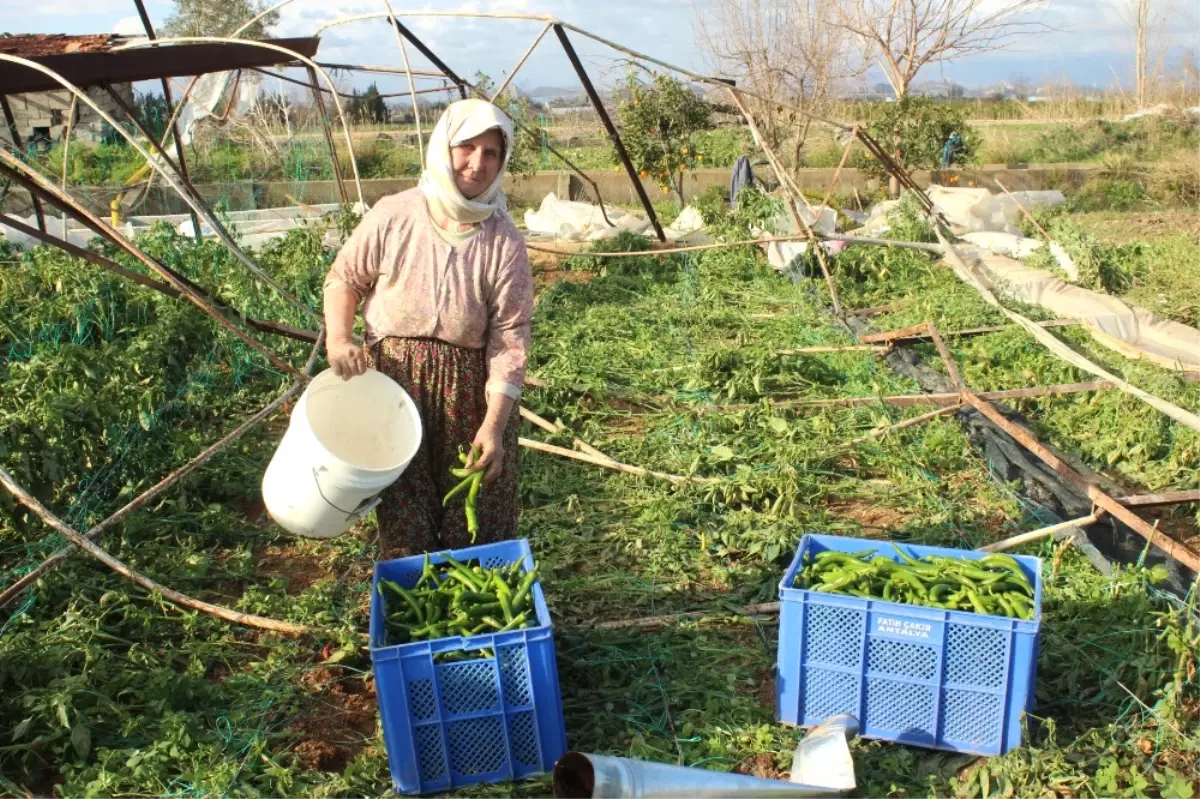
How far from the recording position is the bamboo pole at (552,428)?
200 inches

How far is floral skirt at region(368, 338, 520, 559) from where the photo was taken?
3096 millimetres

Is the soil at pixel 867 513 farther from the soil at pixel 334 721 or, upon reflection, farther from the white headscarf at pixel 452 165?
the white headscarf at pixel 452 165

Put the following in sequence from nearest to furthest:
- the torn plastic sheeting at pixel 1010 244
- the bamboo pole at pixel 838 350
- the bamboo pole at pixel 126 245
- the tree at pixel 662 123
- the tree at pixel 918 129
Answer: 1. the bamboo pole at pixel 126 245
2. the bamboo pole at pixel 838 350
3. the torn plastic sheeting at pixel 1010 244
4. the tree at pixel 662 123
5. the tree at pixel 918 129

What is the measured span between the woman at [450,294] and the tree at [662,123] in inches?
356

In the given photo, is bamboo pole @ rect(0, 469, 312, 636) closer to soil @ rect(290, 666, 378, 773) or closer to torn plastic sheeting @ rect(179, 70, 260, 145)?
soil @ rect(290, 666, 378, 773)

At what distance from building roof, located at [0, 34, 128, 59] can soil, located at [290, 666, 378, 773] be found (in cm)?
322

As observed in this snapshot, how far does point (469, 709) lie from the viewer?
2689 mm

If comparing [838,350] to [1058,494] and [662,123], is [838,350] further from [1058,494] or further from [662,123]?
[662,123]

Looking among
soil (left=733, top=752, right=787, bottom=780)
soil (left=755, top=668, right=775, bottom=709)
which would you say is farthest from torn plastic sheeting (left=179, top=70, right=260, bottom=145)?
soil (left=733, top=752, right=787, bottom=780)

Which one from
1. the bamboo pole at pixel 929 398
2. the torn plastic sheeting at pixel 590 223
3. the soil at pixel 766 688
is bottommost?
the soil at pixel 766 688

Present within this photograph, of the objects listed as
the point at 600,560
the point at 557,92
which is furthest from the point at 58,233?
the point at 557,92

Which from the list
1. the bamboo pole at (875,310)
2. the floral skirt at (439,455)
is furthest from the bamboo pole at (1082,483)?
the floral skirt at (439,455)

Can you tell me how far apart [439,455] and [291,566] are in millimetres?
1286

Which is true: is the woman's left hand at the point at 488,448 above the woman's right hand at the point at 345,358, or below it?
below
